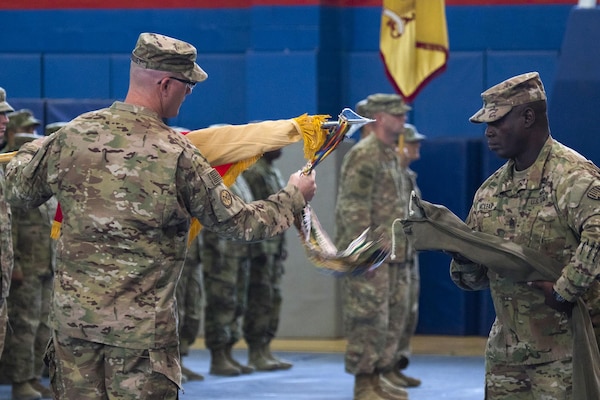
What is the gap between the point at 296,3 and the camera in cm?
1300

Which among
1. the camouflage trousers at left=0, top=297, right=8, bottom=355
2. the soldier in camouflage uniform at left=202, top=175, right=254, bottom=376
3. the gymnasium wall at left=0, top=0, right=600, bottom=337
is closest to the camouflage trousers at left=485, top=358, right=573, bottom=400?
the camouflage trousers at left=0, top=297, right=8, bottom=355

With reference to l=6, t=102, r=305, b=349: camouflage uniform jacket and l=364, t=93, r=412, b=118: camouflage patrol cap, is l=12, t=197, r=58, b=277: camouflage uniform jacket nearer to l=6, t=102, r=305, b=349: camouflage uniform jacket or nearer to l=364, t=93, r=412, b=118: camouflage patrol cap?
l=364, t=93, r=412, b=118: camouflage patrol cap

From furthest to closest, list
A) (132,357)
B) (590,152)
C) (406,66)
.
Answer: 1. (406,66)
2. (590,152)
3. (132,357)

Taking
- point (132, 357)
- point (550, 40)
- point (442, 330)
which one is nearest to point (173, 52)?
point (132, 357)

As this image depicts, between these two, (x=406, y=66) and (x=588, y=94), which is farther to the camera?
(x=406, y=66)

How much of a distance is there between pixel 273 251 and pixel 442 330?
302cm

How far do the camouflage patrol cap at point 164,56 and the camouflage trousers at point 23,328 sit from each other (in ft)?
14.3

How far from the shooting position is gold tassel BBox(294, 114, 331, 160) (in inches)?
193

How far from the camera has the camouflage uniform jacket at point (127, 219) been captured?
426 centimetres

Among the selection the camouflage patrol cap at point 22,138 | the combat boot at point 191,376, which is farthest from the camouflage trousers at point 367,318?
→ the camouflage patrol cap at point 22,138

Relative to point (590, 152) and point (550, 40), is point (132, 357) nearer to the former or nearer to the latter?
point (590, 152)

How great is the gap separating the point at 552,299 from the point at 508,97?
0.82 m

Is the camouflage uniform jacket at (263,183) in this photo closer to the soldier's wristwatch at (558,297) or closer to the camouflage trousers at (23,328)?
the camouflage trousers at (23,328)

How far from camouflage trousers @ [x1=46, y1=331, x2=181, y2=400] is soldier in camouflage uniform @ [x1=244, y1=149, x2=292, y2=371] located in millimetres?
5822
